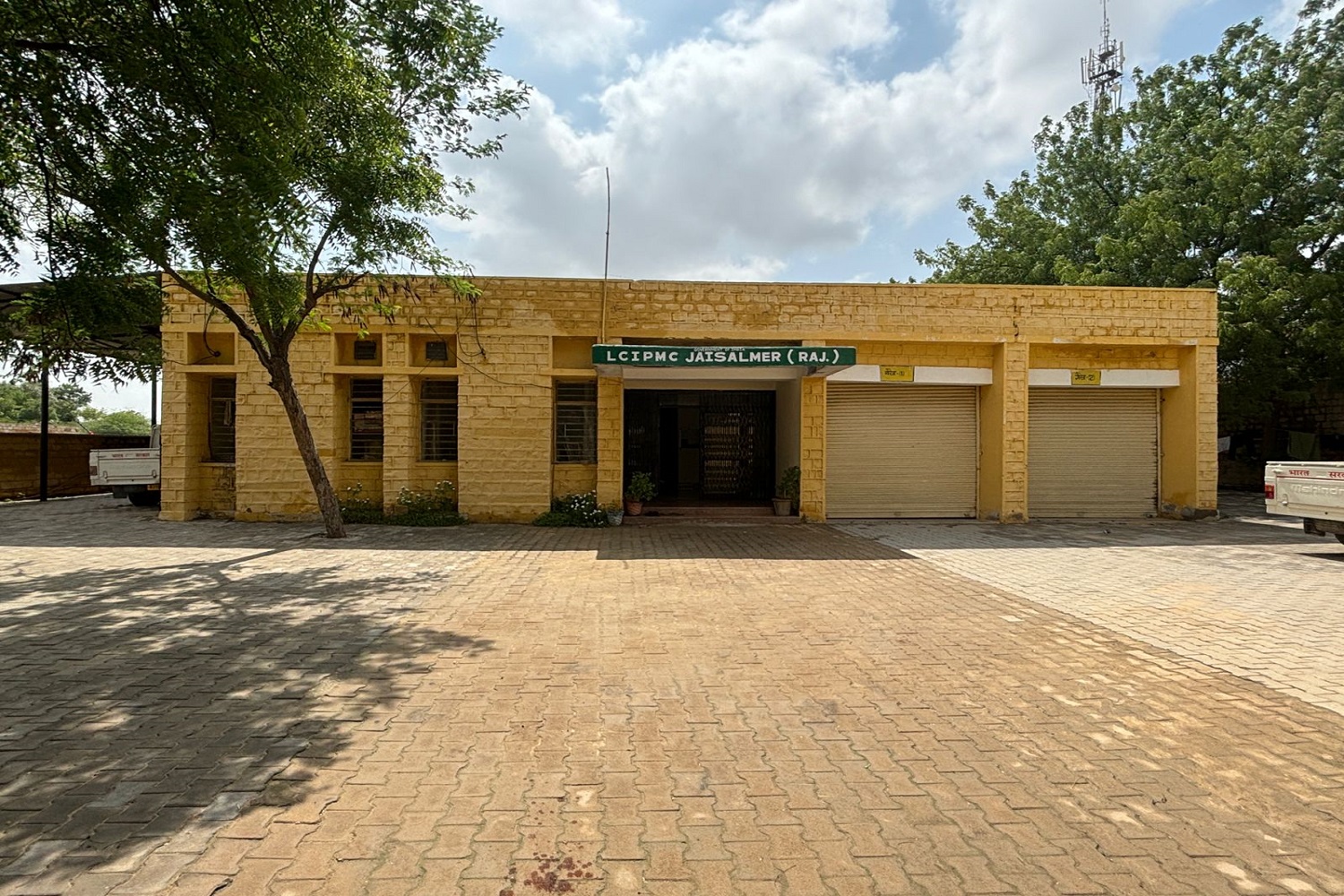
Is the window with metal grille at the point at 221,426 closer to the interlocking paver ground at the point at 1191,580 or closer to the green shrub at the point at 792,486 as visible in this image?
the green shrub at the point at 792,486

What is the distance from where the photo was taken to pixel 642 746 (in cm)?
365

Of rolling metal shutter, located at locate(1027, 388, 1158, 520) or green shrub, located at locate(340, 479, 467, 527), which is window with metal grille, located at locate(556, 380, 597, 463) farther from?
rolling metal shutter, located at locate(1027, 388, 1158, 520)

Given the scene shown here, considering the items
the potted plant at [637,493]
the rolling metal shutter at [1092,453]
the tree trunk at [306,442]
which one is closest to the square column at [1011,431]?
the rolling metal shutter at [1092,453]

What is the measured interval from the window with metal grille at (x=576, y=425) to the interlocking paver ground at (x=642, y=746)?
679 centimetres

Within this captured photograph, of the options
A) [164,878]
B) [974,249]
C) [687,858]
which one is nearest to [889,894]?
[687,858]

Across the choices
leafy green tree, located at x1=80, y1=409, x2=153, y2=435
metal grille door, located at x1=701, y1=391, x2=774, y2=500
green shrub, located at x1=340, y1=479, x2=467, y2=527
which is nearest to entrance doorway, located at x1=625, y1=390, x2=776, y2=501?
metal grille door, located at x1=701, y1=391, x2=774, y2=500

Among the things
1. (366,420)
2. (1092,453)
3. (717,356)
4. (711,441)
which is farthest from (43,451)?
(1092,453)

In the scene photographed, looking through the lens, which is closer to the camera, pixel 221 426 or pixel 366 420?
pixel 366 420

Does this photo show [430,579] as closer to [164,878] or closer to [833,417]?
[164,878]

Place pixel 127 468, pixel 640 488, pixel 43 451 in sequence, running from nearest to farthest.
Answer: pixel 640 488 < pixel 127 468 < pixel 43 451

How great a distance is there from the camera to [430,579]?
7957mm

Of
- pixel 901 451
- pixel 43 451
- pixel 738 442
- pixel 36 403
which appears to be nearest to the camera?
pixel 901 451

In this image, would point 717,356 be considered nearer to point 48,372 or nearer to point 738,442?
point 738,442

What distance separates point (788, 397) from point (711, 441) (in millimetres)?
2773
